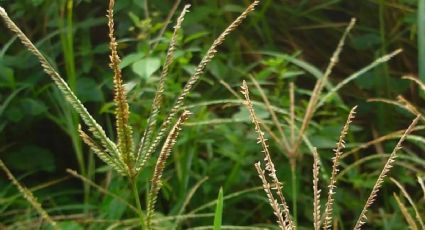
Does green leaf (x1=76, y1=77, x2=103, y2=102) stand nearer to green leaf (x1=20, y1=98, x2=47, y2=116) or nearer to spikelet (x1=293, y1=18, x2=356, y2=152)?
green leaf (x1=20, y1=98, x2=47, y2=116)

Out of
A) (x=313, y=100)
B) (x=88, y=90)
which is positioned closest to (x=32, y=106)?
(x=88, y=90)

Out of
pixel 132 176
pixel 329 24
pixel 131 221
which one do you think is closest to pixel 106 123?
pixel 131 221

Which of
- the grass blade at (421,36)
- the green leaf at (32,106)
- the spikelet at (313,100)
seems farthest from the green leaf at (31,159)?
the grass blade at (421,36)

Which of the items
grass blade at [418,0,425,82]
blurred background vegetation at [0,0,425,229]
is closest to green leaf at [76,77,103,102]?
blurred background vegetation at [0,0,425,229]

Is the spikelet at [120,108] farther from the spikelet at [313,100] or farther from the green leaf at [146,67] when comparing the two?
the green leaf at [146,67]

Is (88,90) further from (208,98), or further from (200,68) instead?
(200,68)
